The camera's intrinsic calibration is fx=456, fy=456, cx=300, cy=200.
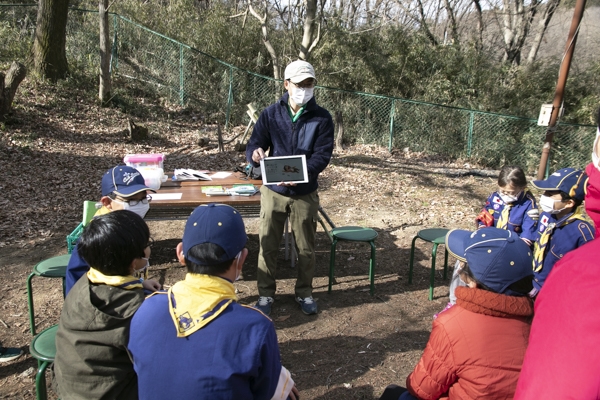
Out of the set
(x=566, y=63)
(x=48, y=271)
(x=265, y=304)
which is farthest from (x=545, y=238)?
(x=566, y=63)

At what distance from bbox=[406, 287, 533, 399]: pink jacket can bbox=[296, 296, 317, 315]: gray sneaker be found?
2231 millimetres

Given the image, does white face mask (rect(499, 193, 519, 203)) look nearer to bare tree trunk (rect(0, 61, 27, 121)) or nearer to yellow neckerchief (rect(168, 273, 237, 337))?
yellow neckerchief (rect(168, 273, 237, 337))

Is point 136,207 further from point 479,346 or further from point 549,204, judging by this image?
point 549,204

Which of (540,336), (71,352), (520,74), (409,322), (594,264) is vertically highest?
(520,74)

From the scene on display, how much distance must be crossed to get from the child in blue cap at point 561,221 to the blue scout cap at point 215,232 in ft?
8.92

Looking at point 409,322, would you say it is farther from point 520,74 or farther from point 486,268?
point 520,74

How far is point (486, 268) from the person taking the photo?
6.13 feet

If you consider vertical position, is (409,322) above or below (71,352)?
below

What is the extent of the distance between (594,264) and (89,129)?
11.2 meters

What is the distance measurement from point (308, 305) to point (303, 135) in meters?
1.51

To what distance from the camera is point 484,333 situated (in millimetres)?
1771

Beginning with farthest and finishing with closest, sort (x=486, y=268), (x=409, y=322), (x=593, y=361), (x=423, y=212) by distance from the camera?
(x=423, y=212) → (x=409, y=322) → (x=486, y=268) → (x=593, y=361)

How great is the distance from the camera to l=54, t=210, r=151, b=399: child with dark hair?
6.33 ft

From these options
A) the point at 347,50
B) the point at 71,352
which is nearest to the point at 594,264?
the point at 71,352
